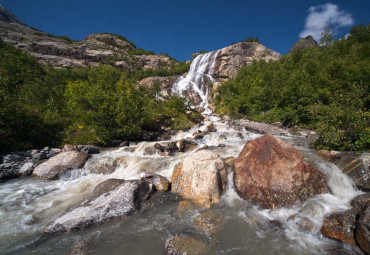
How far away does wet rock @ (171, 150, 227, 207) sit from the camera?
6.20 metres

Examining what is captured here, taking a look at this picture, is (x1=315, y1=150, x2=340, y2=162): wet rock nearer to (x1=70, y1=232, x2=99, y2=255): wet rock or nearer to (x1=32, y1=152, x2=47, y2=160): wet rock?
(x1=70, y1=232, x2=99, y2=255): wet rock

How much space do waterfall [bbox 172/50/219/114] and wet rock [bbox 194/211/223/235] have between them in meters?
29.2

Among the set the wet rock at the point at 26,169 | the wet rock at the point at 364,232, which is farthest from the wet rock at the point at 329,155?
the wet rock at the point at 26,169

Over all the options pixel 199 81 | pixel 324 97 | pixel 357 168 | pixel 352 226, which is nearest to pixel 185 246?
pixel 352 226

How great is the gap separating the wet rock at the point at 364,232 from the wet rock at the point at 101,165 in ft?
35.5

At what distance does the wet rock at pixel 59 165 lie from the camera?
918 centimetres

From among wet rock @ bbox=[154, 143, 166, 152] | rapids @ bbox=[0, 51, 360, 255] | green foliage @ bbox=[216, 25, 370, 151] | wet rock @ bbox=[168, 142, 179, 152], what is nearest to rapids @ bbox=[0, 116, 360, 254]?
rapids @ bbox=[0, 51, 360, 255]

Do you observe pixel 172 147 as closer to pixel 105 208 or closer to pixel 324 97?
pixel 105 208

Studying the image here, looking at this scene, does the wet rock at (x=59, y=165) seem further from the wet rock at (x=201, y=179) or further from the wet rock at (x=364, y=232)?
the wet rock at (x=364, y=232)

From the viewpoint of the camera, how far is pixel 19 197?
726 cm

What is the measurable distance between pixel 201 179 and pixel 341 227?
4.27 m

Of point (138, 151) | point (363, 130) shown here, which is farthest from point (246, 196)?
point (138, 151)

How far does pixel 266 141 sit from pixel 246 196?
8.52 feet

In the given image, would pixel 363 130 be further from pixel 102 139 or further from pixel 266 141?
pixel 102 139
